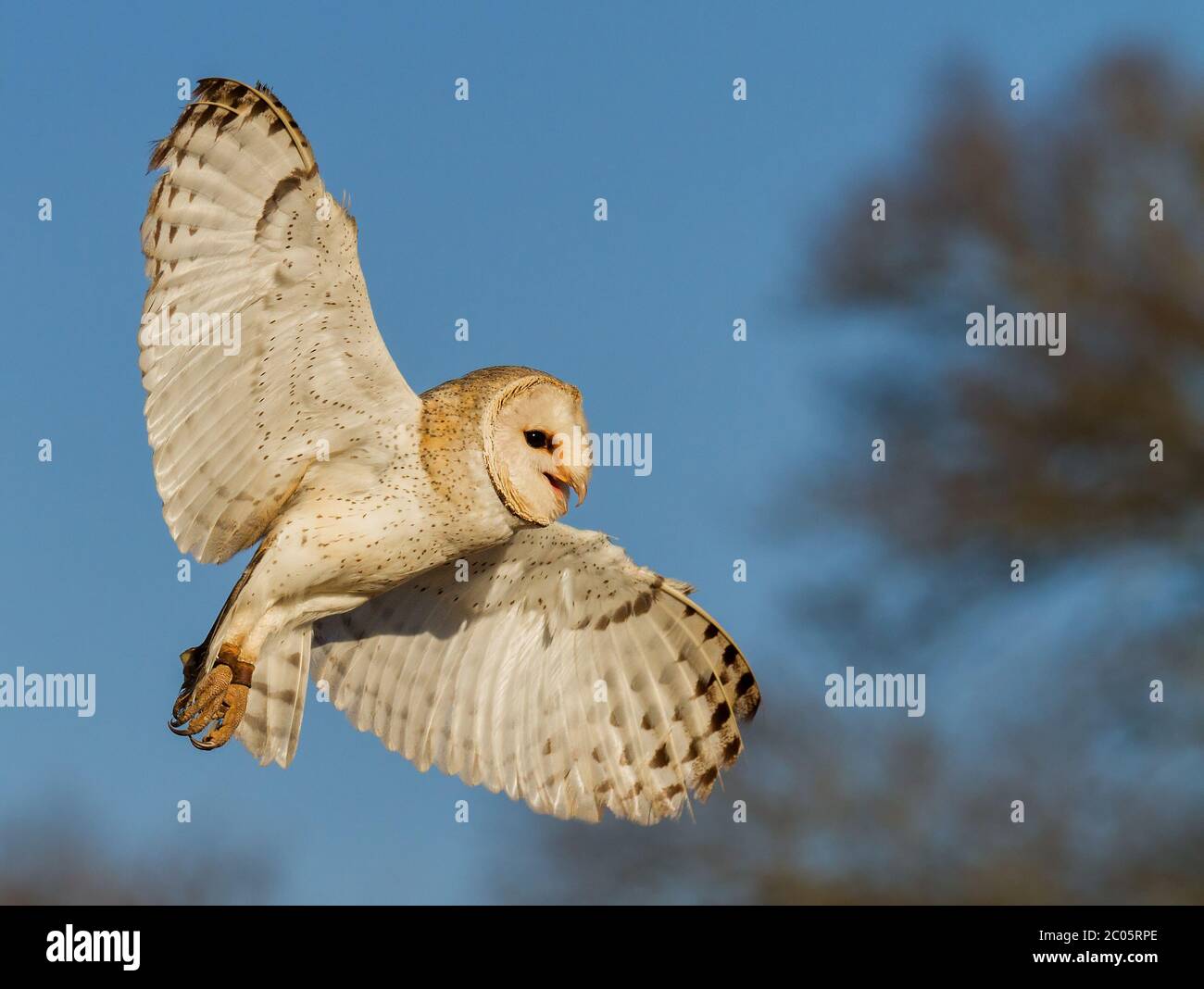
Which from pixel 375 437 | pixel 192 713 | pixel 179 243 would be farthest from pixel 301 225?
pixel 192 713

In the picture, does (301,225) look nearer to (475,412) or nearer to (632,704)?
(475,412)

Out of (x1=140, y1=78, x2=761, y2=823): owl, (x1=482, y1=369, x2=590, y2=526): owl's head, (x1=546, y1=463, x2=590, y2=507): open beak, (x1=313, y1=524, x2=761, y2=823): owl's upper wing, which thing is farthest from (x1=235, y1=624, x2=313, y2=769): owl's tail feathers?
(x1=546, y1=463, x2=590, y2=507): open beak

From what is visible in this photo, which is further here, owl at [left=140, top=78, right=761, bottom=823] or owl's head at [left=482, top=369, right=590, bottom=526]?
owl's head at [left=482, top=369, right=590, bottom=526]

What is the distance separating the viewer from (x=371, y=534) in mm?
6836

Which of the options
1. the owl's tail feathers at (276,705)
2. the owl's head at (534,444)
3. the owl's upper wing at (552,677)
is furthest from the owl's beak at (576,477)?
the owl's tail feathers at (276,705)

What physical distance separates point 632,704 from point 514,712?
51 centimetres

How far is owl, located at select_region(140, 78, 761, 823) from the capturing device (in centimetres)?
649

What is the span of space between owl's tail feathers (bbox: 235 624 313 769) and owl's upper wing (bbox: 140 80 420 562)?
63 centimetres

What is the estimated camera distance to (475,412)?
22.5 feet

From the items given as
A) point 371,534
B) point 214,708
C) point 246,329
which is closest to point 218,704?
point 214,708

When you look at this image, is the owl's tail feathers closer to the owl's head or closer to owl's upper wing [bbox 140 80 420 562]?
owl's upper wing [bbox 140 80 420 562]

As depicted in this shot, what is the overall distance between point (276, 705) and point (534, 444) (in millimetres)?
1553

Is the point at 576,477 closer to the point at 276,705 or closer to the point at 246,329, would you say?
the point at 246,329

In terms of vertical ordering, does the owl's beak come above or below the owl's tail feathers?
above
